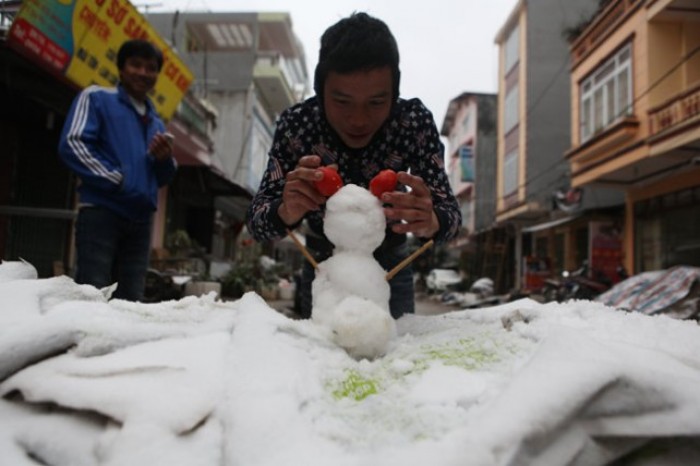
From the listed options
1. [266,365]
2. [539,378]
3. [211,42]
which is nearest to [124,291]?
[266,365]

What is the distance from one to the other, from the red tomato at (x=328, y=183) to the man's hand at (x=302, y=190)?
0.05 feet

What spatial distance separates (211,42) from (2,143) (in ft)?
37.1

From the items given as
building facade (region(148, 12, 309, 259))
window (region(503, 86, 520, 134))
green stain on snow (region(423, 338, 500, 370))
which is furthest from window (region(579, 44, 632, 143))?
green stain on snow (region(423, 338, 500, 370))

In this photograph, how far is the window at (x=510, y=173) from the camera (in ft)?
54.4

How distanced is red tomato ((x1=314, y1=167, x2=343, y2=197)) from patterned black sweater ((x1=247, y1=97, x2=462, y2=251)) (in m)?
0.39

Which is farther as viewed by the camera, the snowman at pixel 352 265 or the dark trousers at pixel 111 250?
the dark trousers at pixel 111 250

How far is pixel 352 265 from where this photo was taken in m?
1.23

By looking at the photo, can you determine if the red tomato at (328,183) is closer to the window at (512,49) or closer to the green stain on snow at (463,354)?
the green stain on snow at (463,354)

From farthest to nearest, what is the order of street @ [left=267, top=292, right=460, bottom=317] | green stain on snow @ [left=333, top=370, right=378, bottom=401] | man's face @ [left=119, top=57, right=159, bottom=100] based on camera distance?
street @ [left=267, top=292, right=460, bottom=317]
man's face @ [left=119, top=57, right=159, bottom=100]
green stain on snow @ [left=333, top=370, right=378, bottom=401]

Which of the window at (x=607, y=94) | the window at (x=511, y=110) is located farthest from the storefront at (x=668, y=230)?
the window at (x=511, y=110)

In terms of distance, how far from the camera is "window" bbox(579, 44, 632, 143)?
30.6ft

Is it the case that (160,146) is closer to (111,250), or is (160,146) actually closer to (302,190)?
(111,250)

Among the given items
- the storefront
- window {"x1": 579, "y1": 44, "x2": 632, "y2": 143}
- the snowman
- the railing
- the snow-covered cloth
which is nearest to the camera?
the snow-covered cloth

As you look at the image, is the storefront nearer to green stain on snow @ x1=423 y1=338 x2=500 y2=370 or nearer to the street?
the street
